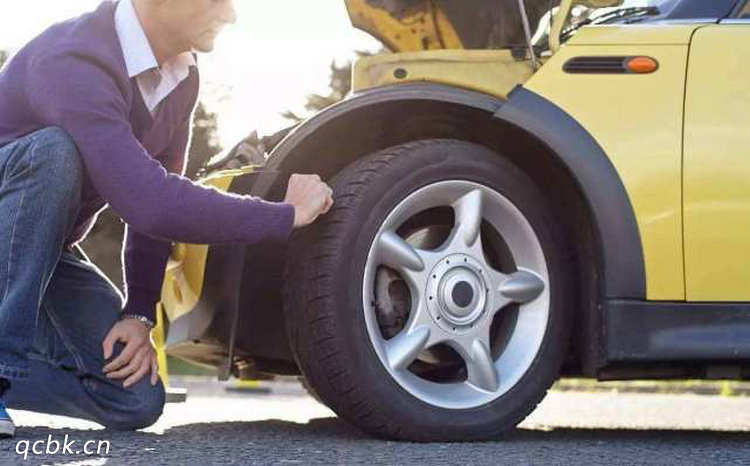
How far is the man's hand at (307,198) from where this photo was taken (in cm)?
332

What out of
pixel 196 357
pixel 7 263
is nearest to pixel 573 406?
pixel 196 357

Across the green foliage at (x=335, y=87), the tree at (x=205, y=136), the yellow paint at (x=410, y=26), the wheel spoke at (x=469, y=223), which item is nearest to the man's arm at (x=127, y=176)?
the wheel spoke at (x=469, y=223)

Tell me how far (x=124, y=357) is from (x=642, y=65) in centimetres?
163

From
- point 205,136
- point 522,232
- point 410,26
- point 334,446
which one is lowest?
point 205,136

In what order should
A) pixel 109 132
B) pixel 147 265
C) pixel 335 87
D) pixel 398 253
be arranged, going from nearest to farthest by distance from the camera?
pixel 109 132 → pixel 398 253 → pixel 147 265 → pixel 335 87

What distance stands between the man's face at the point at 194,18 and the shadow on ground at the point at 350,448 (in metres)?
1.07

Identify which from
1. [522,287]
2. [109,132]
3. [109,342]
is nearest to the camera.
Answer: [109,132]

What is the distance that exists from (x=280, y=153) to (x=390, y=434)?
81 cm

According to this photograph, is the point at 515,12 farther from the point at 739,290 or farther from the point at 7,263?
the point at 7,263

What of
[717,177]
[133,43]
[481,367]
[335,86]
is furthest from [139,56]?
[335,86]

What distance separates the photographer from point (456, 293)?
11.4 ft

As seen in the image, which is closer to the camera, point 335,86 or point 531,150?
point 531,150

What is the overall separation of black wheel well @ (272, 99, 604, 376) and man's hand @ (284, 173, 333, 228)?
0.19 meters

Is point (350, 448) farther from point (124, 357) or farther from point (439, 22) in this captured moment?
point (439, 22)
